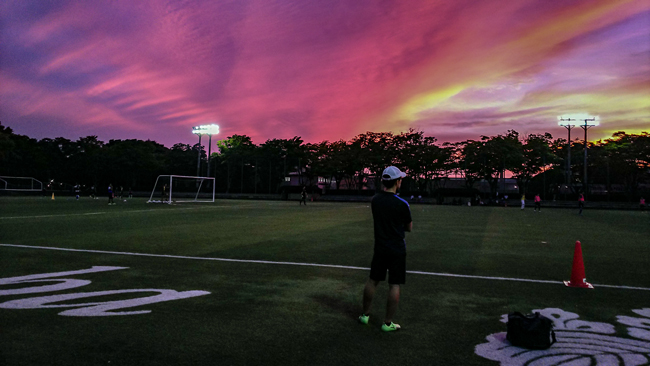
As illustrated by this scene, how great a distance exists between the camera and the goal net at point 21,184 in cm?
5750

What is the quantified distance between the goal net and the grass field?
190ft

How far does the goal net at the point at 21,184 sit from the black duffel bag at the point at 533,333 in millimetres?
69372

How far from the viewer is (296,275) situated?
7.46 meters

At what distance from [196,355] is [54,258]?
6.78 m

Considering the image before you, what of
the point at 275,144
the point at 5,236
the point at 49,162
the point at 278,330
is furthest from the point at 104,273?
the point at 49,162

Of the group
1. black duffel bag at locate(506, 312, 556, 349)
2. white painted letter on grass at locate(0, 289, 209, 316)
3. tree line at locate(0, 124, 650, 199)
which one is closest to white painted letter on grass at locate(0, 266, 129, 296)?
Result: white painted letter on grass at locate(0, 289, 209, 316)

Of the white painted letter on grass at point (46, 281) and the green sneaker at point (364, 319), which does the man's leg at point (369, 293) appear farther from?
the white painted letter on grass at point (46, 281)

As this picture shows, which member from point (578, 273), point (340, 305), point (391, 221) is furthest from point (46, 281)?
point (578, 273)

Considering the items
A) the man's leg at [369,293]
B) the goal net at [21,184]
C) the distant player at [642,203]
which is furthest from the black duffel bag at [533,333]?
the goal net at [21,184]

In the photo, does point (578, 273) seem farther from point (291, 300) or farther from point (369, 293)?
point (291, 300)

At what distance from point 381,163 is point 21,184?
54.1 m

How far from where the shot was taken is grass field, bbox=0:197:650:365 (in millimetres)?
3928

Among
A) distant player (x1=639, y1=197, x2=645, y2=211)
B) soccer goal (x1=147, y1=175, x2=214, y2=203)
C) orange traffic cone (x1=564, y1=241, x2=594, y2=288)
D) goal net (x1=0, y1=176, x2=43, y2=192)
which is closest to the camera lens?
orange traffic cone (x1=564, y1=241, x2=594, y2=288)

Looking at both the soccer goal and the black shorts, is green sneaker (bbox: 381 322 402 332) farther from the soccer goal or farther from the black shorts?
the soccer goal
